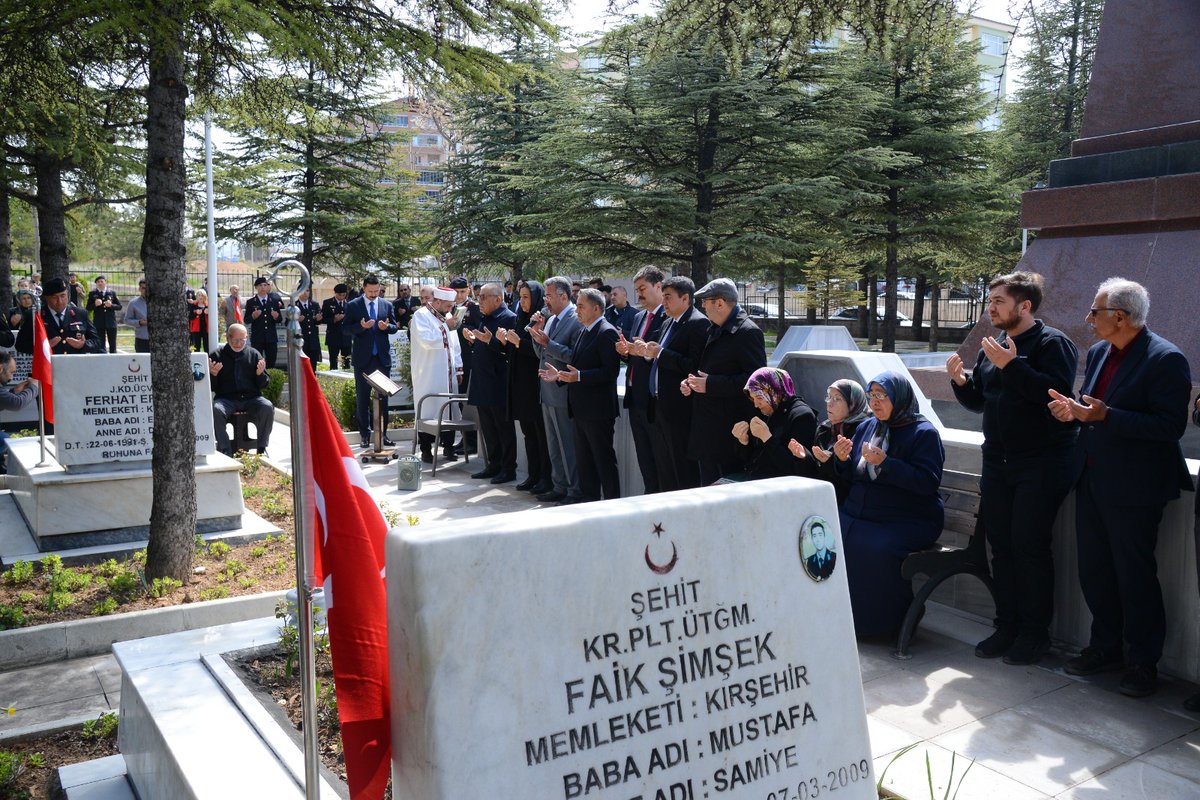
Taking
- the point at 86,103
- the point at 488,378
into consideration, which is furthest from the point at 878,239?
the point at 86,103

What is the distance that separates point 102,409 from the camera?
26.1 feet

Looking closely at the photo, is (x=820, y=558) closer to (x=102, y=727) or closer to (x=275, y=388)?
(x=102, y=727)

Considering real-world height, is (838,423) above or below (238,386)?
above

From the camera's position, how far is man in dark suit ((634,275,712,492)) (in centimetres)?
794

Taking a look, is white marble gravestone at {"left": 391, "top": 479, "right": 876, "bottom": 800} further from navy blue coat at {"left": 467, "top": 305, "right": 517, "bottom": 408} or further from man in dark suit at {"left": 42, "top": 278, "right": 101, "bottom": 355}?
man in dark suit at {"left": 42, "top": 278, "right": 101, "bottom": 355}

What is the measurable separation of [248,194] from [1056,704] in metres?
22.7

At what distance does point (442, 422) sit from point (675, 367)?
465 cm

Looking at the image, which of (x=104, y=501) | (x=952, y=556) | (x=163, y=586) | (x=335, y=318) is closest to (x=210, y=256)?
(x=335, y=318)

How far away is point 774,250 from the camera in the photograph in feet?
71.2

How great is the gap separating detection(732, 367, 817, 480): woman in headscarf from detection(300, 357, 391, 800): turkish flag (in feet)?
13.7

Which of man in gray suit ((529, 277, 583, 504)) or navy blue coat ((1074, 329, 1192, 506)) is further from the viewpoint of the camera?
man in gray suit ((529, 277, 583, 504))

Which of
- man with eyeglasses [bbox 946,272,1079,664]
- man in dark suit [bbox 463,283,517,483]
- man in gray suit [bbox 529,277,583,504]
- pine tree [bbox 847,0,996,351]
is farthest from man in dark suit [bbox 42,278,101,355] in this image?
pine tree [bbox 847,0,996,351]

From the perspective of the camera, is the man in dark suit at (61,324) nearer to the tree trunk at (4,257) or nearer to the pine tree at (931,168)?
the tree trunk at (4,257)

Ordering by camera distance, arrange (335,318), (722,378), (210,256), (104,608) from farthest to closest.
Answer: (210,256), (335,318), (722,378), (104,608)
